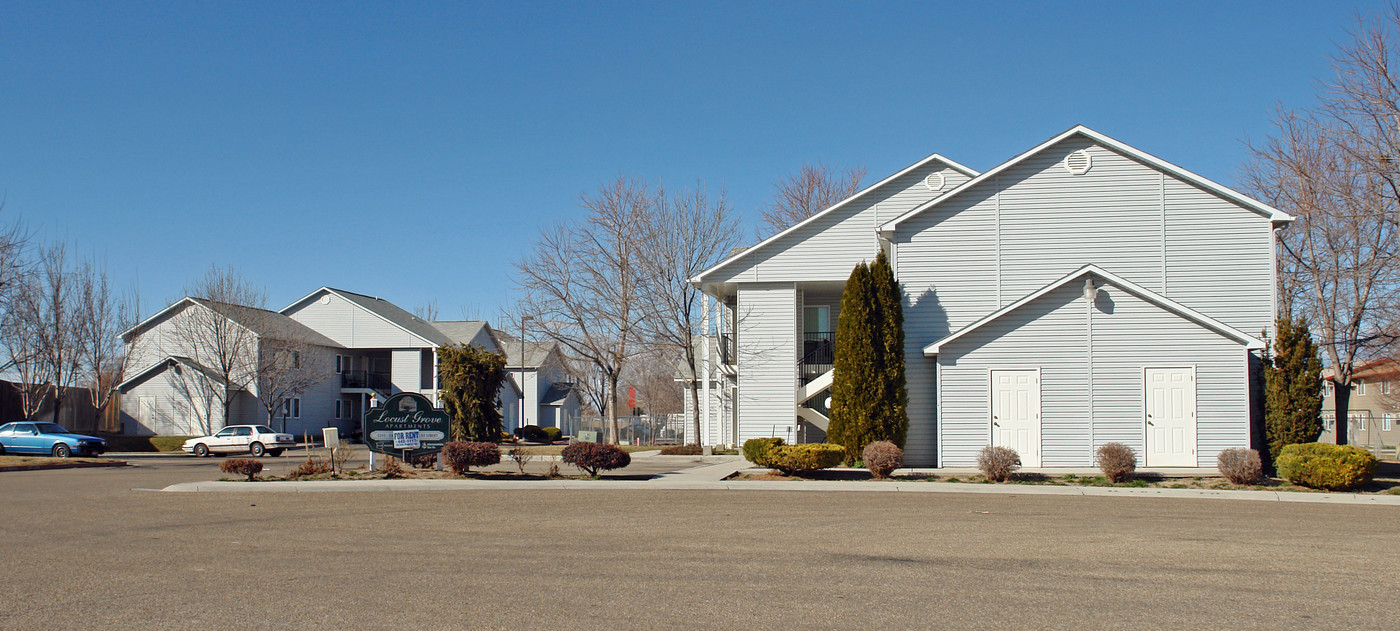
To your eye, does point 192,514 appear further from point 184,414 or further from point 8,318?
point 184,414

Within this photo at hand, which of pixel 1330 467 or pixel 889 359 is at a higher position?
pixel 889 359

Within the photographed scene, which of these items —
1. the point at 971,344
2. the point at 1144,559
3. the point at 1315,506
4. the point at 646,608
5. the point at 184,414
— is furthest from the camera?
the point at 184,414

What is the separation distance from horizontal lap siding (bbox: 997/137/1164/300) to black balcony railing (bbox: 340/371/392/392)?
4195 centimetres

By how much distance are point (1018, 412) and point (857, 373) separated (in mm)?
3758

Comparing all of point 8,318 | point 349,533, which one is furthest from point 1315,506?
point 8,318

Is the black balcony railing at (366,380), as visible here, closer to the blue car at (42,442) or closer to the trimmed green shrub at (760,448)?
the blue car at (42,442)

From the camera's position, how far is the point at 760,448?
2231 centimetres

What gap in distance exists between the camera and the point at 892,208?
29.3 m

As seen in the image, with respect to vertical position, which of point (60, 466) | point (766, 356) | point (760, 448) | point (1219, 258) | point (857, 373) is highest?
point (1219, 258)

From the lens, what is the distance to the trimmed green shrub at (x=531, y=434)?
171ft

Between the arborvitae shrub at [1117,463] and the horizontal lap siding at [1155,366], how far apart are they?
280 centimetres

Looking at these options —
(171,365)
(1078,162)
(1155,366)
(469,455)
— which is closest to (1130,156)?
(1078,162)

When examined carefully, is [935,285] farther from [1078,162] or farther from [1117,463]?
[1117,463]

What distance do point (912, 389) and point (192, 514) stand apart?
635 inches
